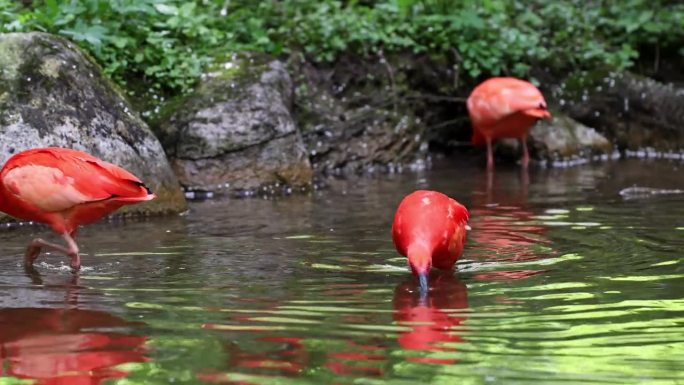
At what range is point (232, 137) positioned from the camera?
10039 mm

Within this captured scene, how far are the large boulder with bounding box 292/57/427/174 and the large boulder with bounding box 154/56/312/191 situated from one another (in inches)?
49.6

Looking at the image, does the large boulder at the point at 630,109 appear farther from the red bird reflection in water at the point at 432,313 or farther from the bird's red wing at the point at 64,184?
the bird's red wing at the point at 64,184

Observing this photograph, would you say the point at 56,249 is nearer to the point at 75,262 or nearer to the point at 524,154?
the point at 75,262

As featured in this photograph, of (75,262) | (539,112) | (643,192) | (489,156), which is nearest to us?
(75,262)

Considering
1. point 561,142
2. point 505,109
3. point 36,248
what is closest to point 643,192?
point 505,109

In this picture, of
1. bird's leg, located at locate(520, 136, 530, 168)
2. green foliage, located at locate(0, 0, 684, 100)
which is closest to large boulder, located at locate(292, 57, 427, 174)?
green foliage, located at locate(0, 0, 684, 100)

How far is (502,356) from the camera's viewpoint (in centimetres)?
407

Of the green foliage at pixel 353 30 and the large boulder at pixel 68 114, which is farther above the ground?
the green foliage at pixel 353 30

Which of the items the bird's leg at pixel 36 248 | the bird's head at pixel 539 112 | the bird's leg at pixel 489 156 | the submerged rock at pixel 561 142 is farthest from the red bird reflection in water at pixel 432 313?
the submerged rock at pixel 561 142

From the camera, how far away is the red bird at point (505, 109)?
11.1 meters

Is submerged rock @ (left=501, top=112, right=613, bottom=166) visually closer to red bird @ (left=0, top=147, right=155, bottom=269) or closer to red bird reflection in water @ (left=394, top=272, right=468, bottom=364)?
red bird reflection in water @ (left=394, top=272, right=468, bottom=364)

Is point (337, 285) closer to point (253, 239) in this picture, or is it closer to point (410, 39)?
point (253, 239)

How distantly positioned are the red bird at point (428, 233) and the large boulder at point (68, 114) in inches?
127

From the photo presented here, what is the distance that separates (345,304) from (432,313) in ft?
1.25
